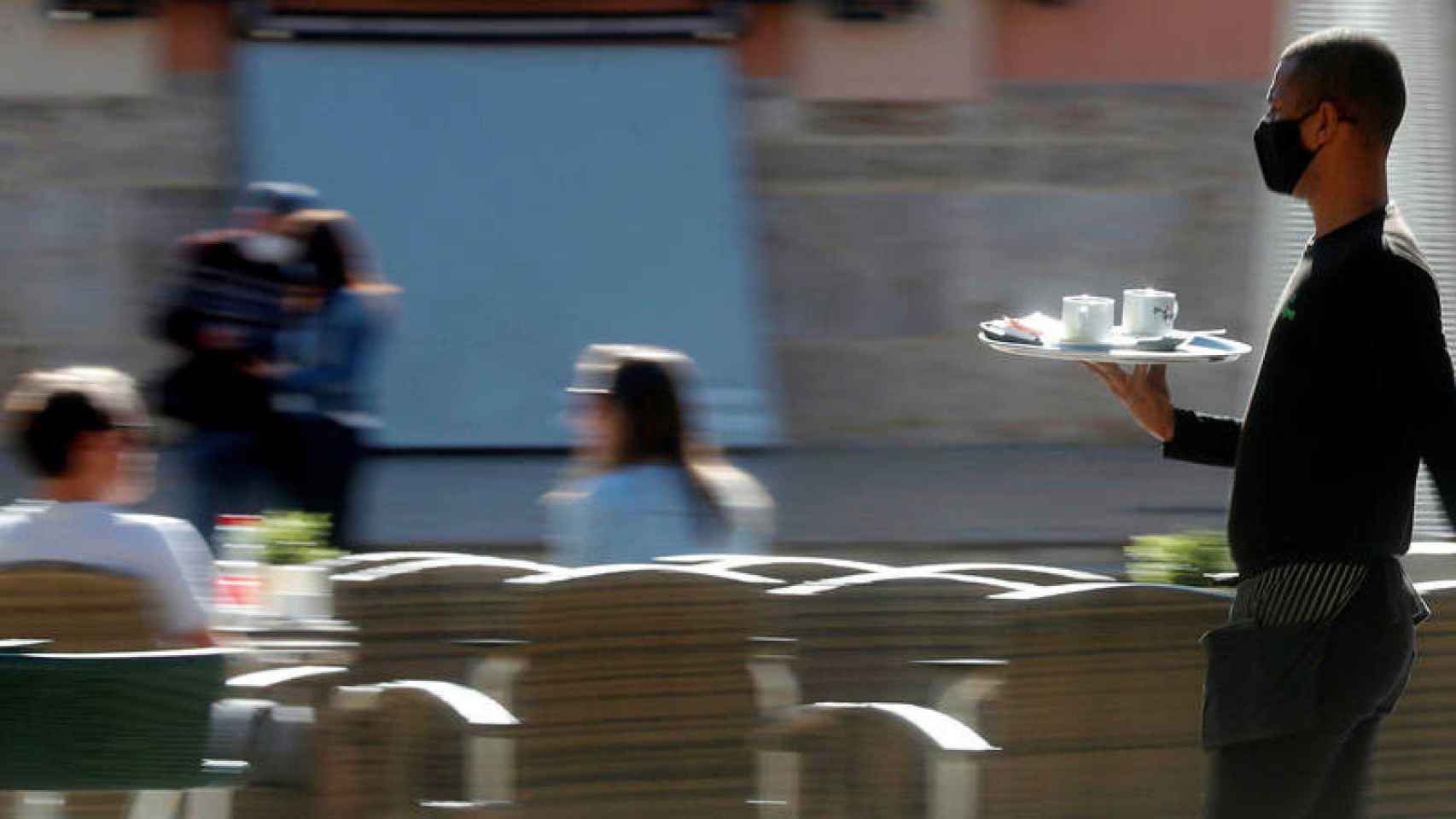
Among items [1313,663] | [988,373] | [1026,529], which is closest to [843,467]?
[988,373]

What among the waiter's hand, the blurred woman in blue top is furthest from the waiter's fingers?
the blurred woman in blue top

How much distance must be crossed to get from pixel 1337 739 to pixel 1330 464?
0.37m

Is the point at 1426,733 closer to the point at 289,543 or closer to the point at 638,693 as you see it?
the point at 638,693

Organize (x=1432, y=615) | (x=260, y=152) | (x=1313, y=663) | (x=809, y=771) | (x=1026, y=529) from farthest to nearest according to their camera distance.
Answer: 1. (x=260, y=152)
2. (x=1026, y=529)
3. (x=809, y=771)
4. (x=1432, y=615)
5. (x=1313, y=663)

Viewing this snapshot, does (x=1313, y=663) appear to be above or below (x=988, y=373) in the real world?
above

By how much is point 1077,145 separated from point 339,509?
210 inches

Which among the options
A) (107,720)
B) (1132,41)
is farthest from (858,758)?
(1132,41)

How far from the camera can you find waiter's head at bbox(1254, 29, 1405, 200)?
11.1 feet

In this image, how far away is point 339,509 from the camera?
7.23 m

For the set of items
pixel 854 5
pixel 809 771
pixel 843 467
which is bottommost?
pixel 843 467

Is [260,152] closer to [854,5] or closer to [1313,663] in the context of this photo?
[854,5]

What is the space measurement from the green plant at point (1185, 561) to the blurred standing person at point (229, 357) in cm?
327

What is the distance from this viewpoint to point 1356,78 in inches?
133

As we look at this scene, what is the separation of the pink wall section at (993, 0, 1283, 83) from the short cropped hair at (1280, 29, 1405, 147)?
27.5 feet
